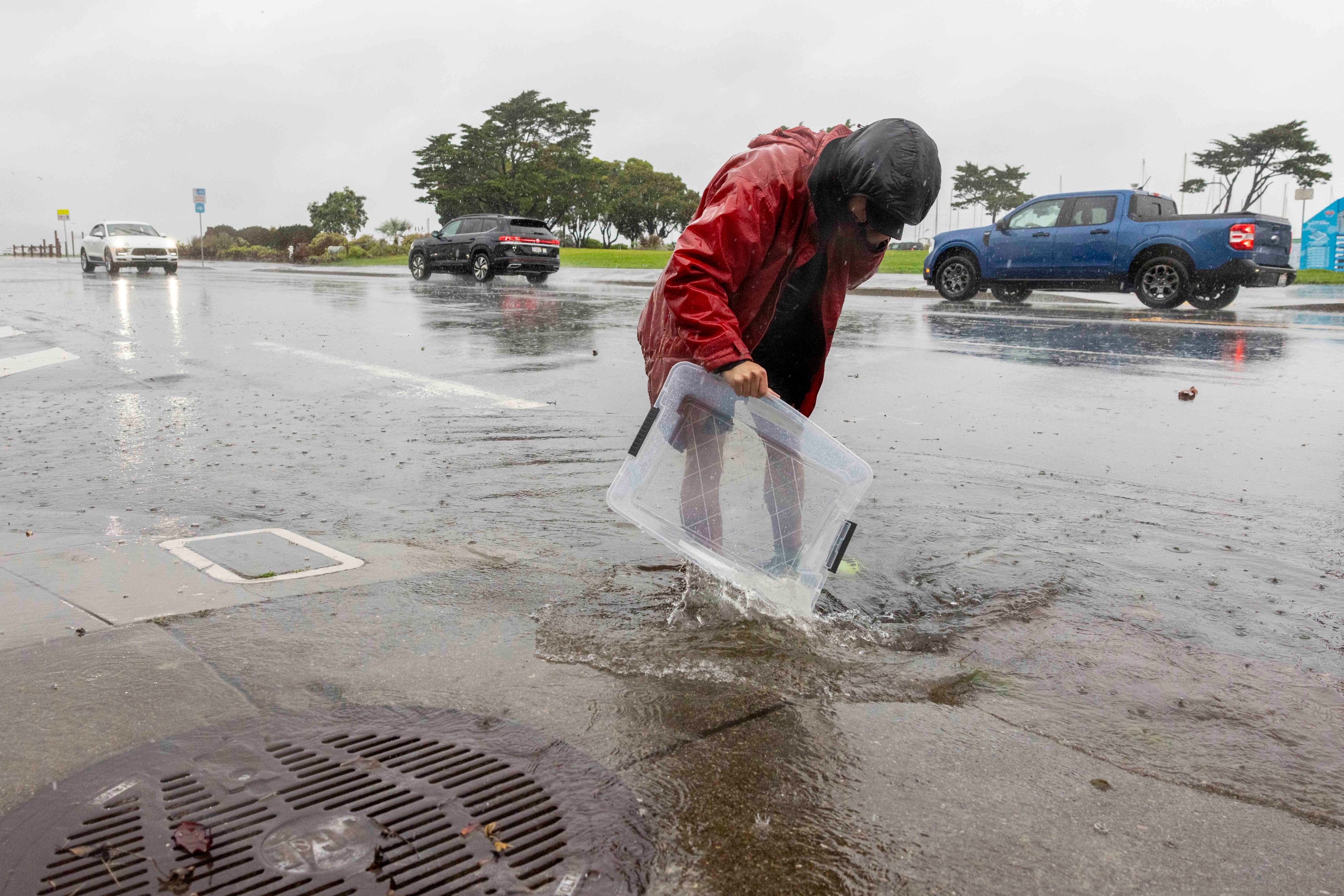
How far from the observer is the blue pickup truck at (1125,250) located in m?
15.5

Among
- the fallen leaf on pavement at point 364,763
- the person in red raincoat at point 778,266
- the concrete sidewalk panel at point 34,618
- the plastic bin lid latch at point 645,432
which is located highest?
the person in red raincoat at point 778,266

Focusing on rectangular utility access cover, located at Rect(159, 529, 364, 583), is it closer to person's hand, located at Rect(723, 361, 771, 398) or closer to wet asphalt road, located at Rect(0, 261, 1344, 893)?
wet asphalt road, located at Rect(0, 261, 1344, 893)

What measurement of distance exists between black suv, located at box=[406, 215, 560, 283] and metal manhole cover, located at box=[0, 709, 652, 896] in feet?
76.8

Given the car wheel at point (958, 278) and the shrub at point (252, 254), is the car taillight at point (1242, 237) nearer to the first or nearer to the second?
the car wheel at point (958, 278)

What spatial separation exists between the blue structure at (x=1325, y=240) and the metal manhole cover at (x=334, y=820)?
3214cm

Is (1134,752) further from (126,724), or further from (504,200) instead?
(504,200)

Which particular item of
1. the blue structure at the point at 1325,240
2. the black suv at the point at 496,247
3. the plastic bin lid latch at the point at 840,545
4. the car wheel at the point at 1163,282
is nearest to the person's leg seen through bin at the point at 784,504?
the plastic bin lid latch at the point at 840,545

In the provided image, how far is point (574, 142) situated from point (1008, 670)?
6493 cm

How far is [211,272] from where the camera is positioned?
3256 centimetres

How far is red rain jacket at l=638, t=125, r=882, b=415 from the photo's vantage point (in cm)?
285

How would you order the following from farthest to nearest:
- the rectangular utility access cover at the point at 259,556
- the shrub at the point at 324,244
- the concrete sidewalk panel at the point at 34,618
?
the shrub at the point at 324,244 → the rectangular utility access cover at the point at 259,556 → the concrete sidewalk panel at the point at 34,618

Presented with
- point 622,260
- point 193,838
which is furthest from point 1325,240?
point 193,838

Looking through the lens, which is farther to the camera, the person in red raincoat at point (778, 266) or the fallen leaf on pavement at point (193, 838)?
the person in red raincoat at point (778, 266)

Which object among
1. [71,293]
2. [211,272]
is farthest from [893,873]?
[211,272]
